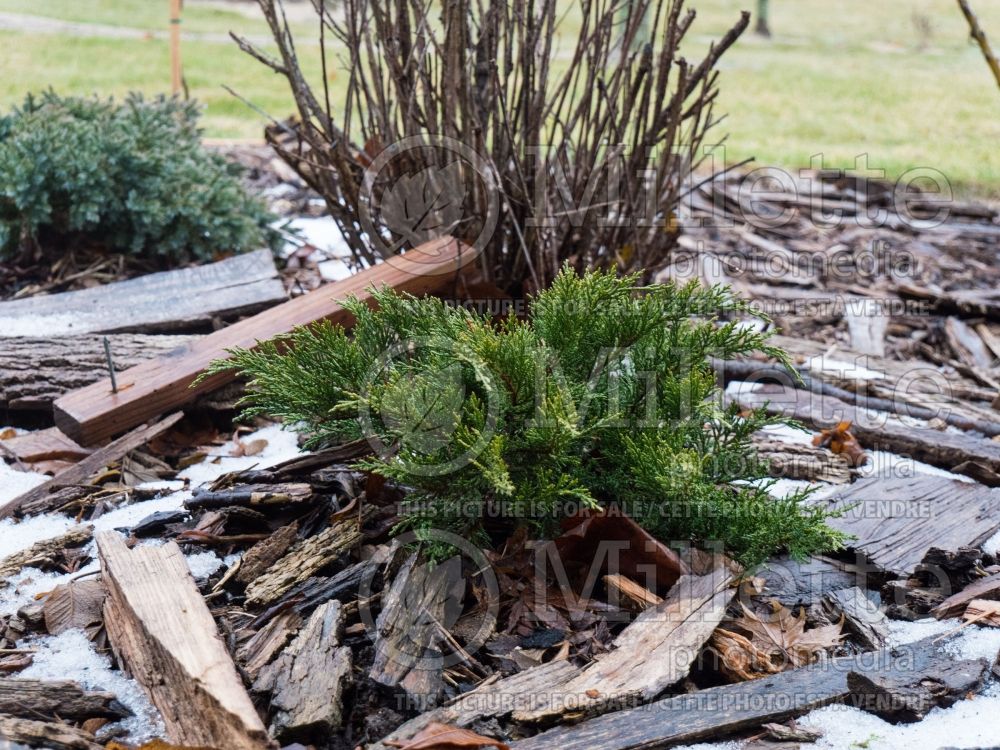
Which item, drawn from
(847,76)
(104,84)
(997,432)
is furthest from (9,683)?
(847,76)

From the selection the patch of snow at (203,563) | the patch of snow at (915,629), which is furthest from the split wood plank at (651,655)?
the patch of snow at (203,563)

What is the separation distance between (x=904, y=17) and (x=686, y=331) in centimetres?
2012

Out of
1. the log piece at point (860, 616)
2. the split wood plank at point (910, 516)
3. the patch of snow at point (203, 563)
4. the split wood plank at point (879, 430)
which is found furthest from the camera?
the split wood plank at point (879, 430)

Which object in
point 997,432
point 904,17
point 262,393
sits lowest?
point 997,432

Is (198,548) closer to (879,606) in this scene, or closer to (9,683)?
(9,683)

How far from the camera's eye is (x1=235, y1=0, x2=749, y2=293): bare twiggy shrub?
9.78 ft

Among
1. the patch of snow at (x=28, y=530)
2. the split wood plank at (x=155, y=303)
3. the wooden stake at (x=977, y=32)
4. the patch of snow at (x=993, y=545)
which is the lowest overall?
the patch of snow at (x=993, y=545)

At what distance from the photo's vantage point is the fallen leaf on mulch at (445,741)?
5.44 ft

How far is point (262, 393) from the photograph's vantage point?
87.1 inches

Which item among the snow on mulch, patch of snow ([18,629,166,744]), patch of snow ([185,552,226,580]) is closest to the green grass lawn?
the snow on mulch

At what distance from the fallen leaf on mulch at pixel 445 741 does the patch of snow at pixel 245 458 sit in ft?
4.06

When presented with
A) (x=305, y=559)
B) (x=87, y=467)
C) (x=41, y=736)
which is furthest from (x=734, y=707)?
(x=87, y=467)

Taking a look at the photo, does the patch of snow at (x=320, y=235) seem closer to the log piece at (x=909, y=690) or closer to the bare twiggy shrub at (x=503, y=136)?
the bare twiggy shrub at (x=503, y=136)

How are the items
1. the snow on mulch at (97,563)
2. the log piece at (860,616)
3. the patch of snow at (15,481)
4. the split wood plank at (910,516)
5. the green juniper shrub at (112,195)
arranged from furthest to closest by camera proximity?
the green juniper shrub at (112,195) < the patch of snow at (15,481) < the split wood plank at (910,516) < the log piece at (860,616) < the snow on mulch at (97,563)
